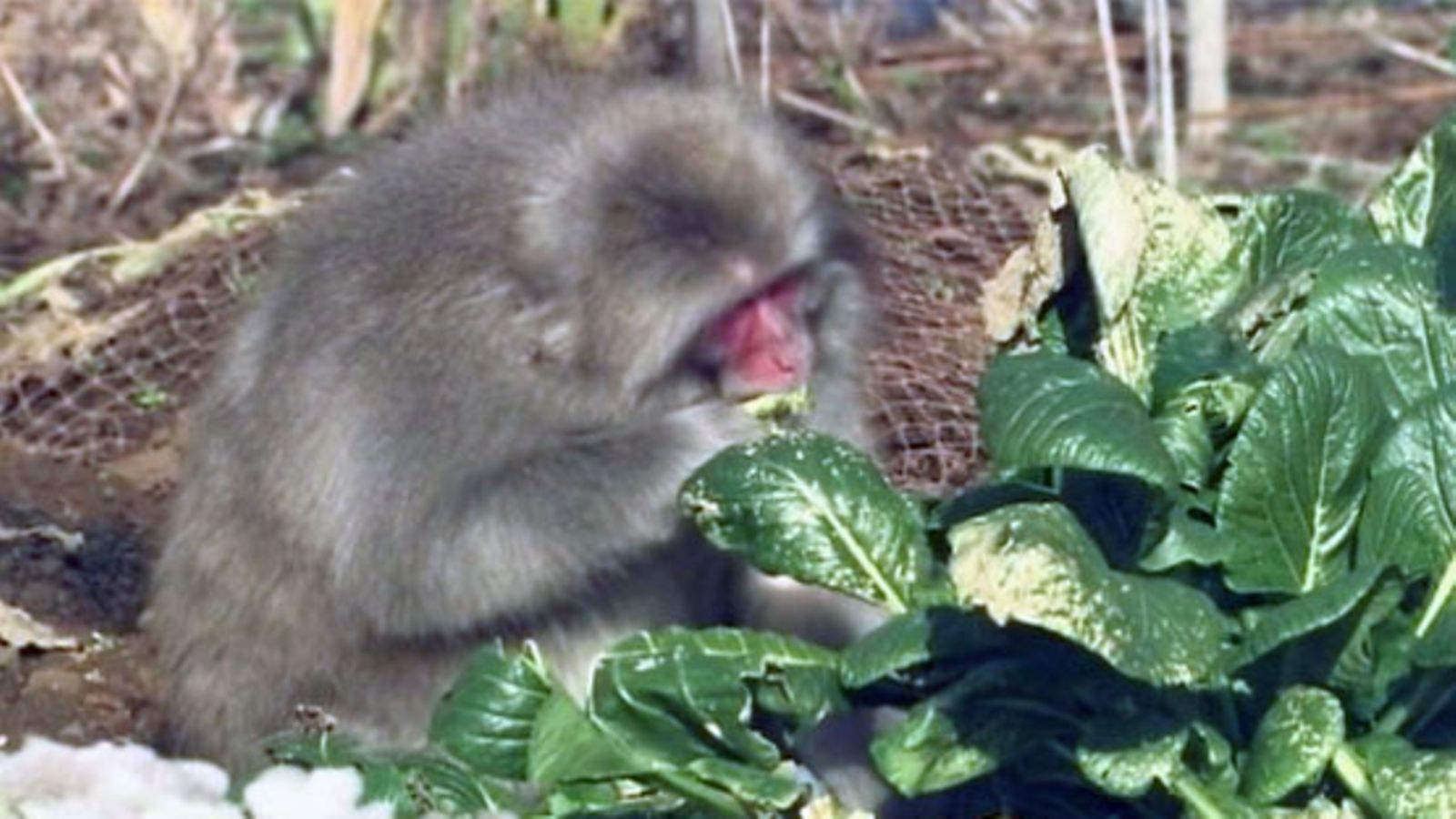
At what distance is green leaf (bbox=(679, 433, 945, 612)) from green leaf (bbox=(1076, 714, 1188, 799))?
1.05 ft

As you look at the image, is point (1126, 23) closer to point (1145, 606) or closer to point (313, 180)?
point (313, 180)

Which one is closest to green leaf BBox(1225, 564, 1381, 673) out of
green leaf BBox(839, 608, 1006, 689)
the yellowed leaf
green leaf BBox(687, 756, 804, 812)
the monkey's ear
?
green leaf BBox(839, 608, 1006, 689)

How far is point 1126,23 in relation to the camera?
10.4 metres

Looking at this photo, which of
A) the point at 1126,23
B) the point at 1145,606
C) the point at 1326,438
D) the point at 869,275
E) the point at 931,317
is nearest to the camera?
the point at 1145,606

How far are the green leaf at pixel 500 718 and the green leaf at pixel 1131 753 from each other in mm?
705

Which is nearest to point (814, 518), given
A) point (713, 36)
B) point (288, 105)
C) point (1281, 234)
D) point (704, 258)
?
point (704, 258)

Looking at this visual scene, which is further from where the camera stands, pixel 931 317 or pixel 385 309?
pixel 931 317

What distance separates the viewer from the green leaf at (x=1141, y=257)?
14.2 feet

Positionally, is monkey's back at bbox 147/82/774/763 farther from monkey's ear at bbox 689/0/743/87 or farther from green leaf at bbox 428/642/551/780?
monkey's ear at bbox 689/0/743/87

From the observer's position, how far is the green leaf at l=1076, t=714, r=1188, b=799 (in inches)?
155

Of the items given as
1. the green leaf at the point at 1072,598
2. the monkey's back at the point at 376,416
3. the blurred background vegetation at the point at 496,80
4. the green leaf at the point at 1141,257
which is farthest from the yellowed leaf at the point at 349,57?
the green leaf at the point at 1072,598

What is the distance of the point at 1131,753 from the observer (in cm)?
394

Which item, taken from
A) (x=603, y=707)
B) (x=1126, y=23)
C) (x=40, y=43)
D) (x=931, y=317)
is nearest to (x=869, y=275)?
(x=603, y=707)

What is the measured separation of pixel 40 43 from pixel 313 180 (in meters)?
1.16
